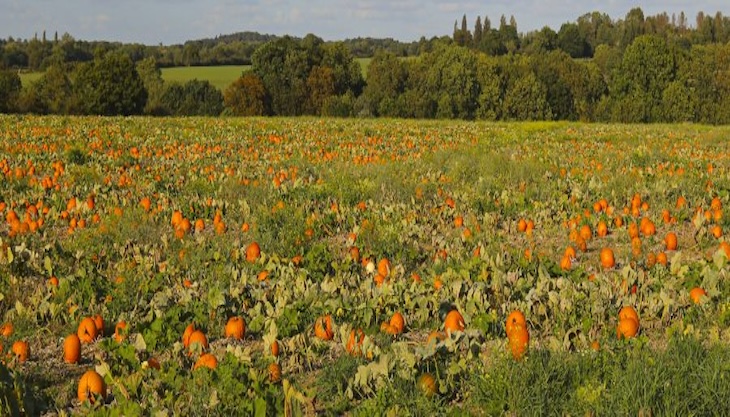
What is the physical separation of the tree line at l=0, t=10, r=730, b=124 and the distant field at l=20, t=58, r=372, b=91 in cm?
864

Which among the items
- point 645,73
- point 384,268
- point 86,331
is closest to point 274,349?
point 86,331

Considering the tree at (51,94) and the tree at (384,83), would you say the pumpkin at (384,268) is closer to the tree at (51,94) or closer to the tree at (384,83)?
the tree at (51,94)

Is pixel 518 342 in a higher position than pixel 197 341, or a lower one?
higher

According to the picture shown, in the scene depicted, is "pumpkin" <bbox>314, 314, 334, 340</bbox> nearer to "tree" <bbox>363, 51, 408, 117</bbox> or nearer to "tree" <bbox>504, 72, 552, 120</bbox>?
"tree" <bbox>504, 72, 552, 120</bbox>

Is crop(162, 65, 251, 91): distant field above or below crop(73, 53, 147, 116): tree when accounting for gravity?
above

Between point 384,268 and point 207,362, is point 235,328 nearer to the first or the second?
point 207,362

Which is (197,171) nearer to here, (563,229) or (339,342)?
(563,229)

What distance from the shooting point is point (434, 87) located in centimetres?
7562

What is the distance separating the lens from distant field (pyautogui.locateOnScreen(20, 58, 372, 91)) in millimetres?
89956

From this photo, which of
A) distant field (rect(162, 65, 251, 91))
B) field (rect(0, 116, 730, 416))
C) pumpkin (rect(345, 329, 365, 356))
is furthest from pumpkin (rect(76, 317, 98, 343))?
distant field (rect(162, 65, 251, 91))

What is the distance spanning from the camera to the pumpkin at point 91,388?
12.0 ft

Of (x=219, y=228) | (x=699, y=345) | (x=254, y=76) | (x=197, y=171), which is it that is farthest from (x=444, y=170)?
(x=254, y=76)

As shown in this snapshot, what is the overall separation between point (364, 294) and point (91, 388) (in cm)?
235

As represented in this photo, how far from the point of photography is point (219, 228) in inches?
302
